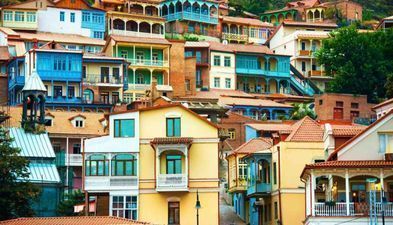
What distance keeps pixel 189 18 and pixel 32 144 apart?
75906 millimetres

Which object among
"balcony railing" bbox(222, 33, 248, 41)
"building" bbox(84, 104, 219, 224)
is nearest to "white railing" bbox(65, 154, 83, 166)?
"building" bbox(84, 104, 219, 224)

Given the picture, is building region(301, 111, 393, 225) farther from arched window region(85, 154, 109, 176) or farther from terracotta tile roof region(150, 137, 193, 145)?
arched window region(85, 154, 109, 176)

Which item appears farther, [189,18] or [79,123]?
[189,18]

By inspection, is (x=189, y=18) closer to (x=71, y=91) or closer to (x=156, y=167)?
(x=71, y=91)

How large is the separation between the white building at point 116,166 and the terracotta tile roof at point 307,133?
10.4 meters

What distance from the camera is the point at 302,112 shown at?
12950cm

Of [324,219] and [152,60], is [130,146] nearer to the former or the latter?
[324,219]

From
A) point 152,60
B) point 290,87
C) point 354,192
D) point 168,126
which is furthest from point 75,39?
point 354,192

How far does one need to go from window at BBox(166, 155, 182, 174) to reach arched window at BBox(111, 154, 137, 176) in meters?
2.16

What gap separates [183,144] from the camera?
84562 millimetres

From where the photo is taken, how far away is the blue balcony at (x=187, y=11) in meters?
167

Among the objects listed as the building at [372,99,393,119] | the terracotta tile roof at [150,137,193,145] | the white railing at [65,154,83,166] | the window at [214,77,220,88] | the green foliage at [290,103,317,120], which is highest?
the window at [214,77,220,88]

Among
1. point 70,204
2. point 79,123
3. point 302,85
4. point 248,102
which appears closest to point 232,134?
point 248,102

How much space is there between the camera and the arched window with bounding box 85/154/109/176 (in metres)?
85.0
